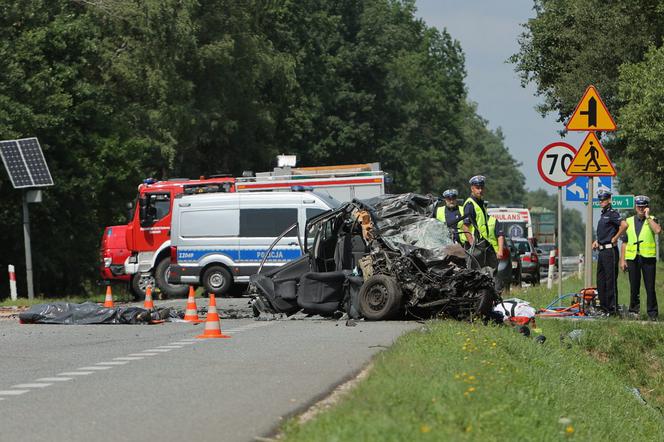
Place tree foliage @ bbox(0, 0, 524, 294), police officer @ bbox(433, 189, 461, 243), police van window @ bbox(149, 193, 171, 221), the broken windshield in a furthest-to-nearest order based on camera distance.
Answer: tree foliage @ bbox(0, 0, 524, 294)
police van window @ bbox(149, 193, 171, 221)
police officer @ bbox(433, 189, 461, 243)
the broken windshield

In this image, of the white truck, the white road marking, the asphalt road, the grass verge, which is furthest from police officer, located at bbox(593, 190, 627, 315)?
the white truck

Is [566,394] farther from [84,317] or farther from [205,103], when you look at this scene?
[205,103]

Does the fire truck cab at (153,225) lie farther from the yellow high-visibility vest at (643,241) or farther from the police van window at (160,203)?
the yellow high-visibility vest at (643,241)

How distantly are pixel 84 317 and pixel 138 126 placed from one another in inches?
1275

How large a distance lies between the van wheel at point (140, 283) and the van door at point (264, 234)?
405 centimetres

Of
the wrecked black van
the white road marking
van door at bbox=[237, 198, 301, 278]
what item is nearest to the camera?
the white road marking

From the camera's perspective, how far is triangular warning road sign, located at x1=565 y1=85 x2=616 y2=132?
19.5 metres

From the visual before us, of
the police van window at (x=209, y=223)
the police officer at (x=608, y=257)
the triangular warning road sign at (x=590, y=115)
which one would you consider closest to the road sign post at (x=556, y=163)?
the police officer at (x=608, y=257)

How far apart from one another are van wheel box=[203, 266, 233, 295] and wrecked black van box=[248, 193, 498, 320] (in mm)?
9539

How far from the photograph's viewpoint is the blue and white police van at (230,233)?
29453 mm

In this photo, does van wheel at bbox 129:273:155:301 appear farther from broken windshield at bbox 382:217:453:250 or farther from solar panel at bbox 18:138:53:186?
broken windshield at bbox 382:217:453:250

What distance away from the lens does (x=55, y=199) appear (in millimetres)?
39219

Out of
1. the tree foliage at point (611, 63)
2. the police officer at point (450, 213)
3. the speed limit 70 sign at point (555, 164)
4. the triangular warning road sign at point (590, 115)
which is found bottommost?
the police officer at point (450, 213)

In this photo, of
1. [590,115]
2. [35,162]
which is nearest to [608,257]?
[590,115]
